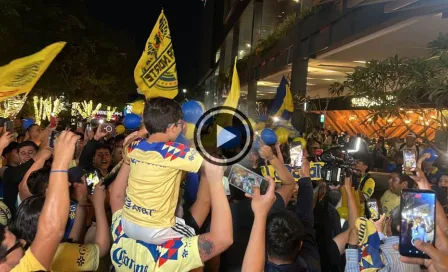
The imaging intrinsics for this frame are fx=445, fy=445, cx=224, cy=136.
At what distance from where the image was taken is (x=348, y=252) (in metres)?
3.17

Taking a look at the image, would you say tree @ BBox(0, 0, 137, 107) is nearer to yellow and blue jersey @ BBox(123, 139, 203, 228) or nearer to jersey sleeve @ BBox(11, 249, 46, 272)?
yellow and blue jersey @ BBox(123, 139, 203, 228)

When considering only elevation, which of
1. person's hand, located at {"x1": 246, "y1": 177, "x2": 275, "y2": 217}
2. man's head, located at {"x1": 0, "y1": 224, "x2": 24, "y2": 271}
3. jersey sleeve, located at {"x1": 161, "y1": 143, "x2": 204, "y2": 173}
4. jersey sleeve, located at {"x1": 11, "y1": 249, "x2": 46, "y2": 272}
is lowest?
jersey sleeve, located at {"x1": 11, "y1": 249, "x2": 46, "y2": 272}

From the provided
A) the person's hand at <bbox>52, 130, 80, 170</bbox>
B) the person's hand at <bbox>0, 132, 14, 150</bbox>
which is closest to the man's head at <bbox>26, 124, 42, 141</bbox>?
the person's hand at <bbox>0, 132, 14, 150</bbox>

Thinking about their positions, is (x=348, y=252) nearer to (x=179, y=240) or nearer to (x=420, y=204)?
(x=420, y=204)

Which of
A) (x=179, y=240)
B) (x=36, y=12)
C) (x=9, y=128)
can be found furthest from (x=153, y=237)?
(x=36, y=12)

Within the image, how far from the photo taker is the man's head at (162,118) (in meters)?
2.84

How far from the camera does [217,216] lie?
2480 mm

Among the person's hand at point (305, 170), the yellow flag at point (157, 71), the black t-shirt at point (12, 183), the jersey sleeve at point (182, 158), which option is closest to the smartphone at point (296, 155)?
the person's hand at point (305, 170)

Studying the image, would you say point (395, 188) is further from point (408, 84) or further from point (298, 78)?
point (298, 78)

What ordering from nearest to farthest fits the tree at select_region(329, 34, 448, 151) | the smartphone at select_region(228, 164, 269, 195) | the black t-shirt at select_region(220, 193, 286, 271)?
the smartphone at select_region(228, 164, 269, 195), the black t-shirt at select_region(220, 193, 286, 271), the tree at select_region(329, 34, 448, 151)

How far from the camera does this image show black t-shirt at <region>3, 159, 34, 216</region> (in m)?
5.11

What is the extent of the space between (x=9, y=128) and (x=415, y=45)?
9.52m
